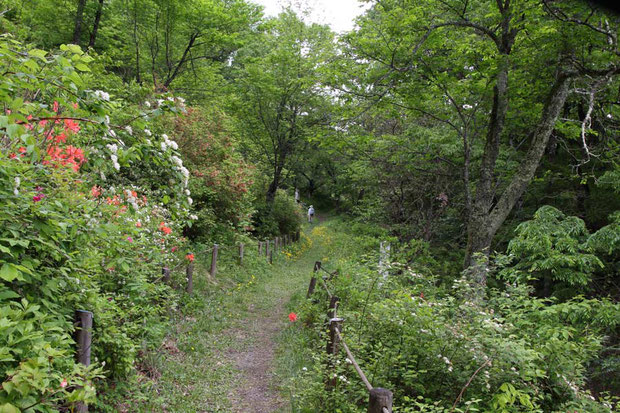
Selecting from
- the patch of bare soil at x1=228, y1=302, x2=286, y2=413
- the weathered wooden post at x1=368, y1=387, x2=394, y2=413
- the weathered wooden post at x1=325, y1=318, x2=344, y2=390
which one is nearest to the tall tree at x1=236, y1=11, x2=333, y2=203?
the patch of bare soil at x1=228, y1=302, x2=286, y2=413

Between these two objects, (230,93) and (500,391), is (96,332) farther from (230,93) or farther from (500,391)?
(230,93)

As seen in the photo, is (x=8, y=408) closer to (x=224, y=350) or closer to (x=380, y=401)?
(x=380, y=401)

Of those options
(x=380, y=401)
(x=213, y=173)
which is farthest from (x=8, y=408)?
(x=213, y=173)

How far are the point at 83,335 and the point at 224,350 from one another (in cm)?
400

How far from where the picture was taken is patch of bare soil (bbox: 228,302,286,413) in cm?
531

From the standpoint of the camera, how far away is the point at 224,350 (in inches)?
275

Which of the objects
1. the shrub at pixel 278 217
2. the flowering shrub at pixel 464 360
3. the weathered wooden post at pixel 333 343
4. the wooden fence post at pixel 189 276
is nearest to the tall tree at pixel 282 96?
the shrub at pixel 278 217

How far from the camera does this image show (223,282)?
1071 cm

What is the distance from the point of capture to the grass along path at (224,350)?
5117mm

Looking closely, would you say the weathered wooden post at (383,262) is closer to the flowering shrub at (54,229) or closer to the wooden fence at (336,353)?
the wooden fence at (336,353)

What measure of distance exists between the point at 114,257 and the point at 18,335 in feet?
5.39

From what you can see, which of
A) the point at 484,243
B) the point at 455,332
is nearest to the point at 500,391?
the point at 455,332

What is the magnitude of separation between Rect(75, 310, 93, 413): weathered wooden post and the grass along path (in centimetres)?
126

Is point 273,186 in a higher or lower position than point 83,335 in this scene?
higher
